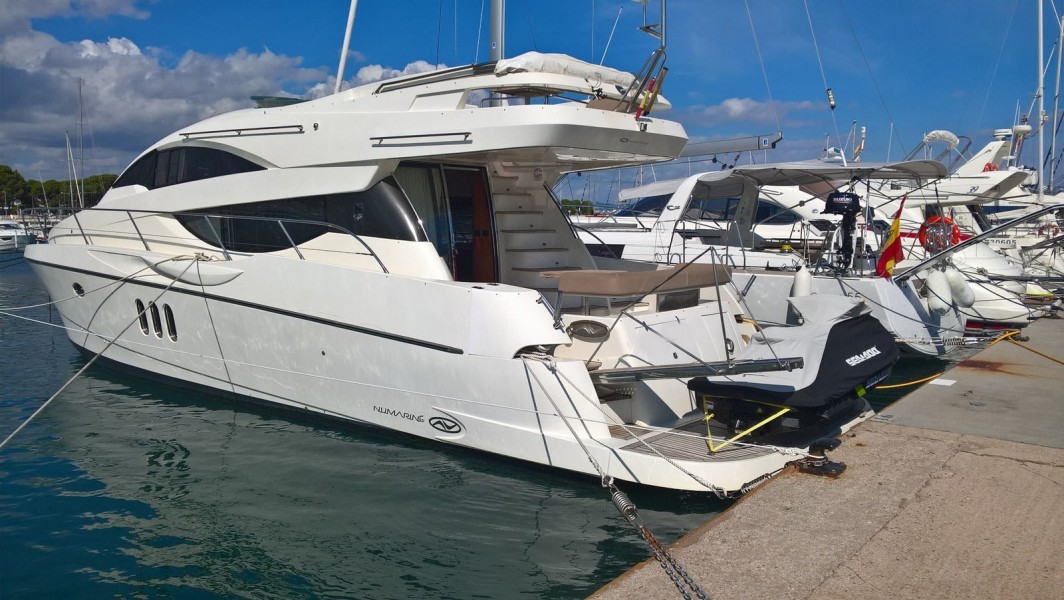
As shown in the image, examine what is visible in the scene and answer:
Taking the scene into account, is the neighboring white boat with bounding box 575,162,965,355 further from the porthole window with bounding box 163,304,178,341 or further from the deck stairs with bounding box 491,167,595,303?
the porthole window with bounding box 163,304,178,341

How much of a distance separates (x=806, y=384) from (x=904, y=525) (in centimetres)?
148

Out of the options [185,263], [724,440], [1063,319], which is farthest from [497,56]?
[1063,319]

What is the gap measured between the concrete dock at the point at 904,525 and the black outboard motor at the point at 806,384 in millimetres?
335

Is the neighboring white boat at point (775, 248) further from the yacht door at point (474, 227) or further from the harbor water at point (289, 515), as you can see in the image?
the harbor water at point (289, 515)

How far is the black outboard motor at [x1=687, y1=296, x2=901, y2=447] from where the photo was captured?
553cm

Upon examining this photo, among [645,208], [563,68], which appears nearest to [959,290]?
[563,68]

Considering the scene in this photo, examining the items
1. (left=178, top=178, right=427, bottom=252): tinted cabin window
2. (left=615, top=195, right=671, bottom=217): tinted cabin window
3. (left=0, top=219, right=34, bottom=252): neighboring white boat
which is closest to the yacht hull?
(left=178, top=178, right=427, bottom=252): tinted cabin window

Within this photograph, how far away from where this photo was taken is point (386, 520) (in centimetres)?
531

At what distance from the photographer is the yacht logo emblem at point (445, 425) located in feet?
20.1

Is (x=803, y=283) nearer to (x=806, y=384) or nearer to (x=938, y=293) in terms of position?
(x=938, y=293)

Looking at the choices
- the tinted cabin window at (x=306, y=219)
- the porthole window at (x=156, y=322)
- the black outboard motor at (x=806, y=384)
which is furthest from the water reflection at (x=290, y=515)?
the tinted cabin window at (x=306, y=219)

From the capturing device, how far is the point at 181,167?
847cm

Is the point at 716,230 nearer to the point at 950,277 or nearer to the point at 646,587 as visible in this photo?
the point at 950,277

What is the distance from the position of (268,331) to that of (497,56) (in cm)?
356
